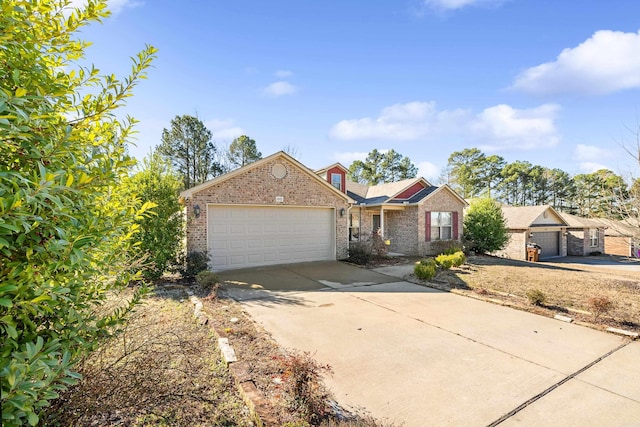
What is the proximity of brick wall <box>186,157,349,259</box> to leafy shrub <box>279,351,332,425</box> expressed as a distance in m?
8.24

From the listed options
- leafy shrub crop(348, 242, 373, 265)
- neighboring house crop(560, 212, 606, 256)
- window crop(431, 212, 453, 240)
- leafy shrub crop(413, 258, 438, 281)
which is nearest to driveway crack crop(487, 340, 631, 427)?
leafy shrub crop(413, 258, 438, 281)

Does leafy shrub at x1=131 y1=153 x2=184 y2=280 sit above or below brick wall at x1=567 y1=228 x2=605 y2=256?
above

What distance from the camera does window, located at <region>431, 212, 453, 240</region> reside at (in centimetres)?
1836

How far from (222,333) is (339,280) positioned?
5.47 m

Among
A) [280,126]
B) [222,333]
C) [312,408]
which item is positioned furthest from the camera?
[280,126]

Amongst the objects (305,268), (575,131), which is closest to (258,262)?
(305,268)

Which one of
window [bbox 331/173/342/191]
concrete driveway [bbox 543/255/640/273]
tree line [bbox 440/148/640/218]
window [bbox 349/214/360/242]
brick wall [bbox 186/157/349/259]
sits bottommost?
concrete driveway [bbox 543/255/640/273]

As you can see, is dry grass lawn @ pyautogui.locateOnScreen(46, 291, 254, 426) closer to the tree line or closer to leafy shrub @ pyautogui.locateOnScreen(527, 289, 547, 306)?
leafy shrub @ pyautogui.locateOnScreen(527, 289, 547, 306)

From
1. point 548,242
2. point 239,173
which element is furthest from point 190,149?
point 548,242

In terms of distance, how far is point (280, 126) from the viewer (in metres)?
21.1

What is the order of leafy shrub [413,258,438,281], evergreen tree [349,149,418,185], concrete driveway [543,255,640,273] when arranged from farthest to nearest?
evergreen tree [349,149,418,185], concrete driveway [543,255,640,273], leafy shrub [413,258,438,281]

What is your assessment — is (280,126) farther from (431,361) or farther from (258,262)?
(431,361)

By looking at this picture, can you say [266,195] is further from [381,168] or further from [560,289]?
[381,168]

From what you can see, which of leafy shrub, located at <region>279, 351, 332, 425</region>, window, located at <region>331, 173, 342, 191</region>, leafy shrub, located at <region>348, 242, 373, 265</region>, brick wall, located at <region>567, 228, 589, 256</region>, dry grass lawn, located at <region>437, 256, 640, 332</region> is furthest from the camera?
brick wall, located at <region>567, 228, 589, 256</region>
